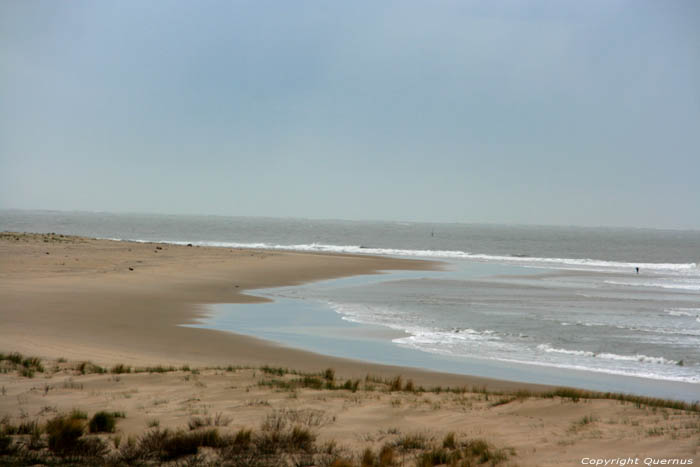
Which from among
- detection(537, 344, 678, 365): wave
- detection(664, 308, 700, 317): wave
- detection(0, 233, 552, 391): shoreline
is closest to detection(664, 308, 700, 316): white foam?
detection(664, 308, 700, 317): wave

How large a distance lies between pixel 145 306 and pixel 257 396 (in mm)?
14541

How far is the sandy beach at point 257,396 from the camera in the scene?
28.0ft

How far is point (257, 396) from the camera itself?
11.0 meters

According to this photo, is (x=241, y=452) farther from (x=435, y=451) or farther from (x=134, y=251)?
(x=134, y=251)

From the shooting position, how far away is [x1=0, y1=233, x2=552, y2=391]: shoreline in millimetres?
15344

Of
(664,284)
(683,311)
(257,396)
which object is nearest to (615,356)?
(257,396)

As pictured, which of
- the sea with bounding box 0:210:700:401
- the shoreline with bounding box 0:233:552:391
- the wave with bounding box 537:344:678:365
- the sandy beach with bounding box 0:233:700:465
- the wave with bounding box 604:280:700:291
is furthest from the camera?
the wave with bounding box 604:280:700:291

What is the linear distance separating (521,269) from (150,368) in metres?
41.9

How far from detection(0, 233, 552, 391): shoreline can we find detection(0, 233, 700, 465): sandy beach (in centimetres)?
8

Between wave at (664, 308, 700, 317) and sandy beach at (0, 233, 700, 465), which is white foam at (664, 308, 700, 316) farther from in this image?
sandy beach at (0, 233, 700, 465)

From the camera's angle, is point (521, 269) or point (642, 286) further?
point (521, 269)

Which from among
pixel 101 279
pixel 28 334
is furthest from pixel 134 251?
pixel 28 334

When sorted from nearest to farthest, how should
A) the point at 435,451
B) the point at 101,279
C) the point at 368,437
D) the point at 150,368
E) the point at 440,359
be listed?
the point at 435,451 < the point at 368,437 < the point at 150,368 < the point at 440,359 < the point at 101,279

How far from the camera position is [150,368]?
13.2m
